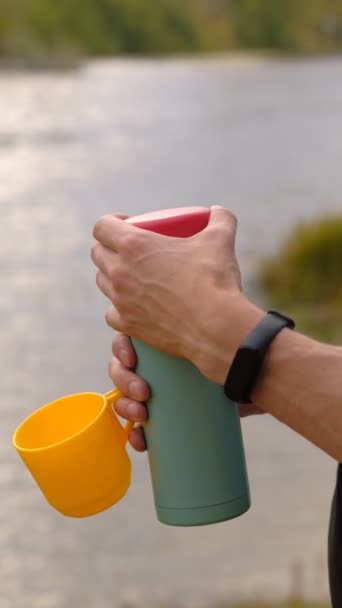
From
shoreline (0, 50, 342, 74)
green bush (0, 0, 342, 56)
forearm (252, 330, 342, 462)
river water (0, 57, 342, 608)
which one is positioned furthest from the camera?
green bush (0, 0, 342, 56)

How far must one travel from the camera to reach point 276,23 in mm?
78125

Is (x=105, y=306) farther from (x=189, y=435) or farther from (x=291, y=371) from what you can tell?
(x=291, y=371)

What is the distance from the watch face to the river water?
6.96 feet

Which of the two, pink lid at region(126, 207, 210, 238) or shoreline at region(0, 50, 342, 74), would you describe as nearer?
pink lid at region(126, 207, 210, 238)

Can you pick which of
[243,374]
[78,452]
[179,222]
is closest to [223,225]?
[179,222]

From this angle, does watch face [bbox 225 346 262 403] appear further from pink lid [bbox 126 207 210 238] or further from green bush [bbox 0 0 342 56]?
green bush [bbox 0 0 342 56]

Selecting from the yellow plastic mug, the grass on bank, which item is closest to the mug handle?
the yellow plastic mug

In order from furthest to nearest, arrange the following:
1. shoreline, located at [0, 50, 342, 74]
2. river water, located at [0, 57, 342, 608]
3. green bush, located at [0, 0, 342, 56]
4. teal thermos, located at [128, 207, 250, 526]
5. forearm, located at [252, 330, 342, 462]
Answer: green bush, located at [0, 0, 342, 56] < shoreline, located at [0, 50, 342, 74] < river water, located at [0, 57, 342, 608] < teal thermos, located at [128, 207, 250, 526] < forearm, located at [252, 330, 342, 462]

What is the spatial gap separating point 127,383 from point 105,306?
693 centimetres

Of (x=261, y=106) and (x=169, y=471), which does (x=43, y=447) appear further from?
(x=261, y=106)

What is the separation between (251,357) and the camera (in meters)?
1.05

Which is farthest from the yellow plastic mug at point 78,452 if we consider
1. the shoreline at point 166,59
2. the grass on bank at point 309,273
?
the shoreline at point 166,59

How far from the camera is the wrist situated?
1.07 m

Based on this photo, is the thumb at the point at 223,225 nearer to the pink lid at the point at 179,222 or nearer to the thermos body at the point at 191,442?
the pink lid at the point at 179,222
